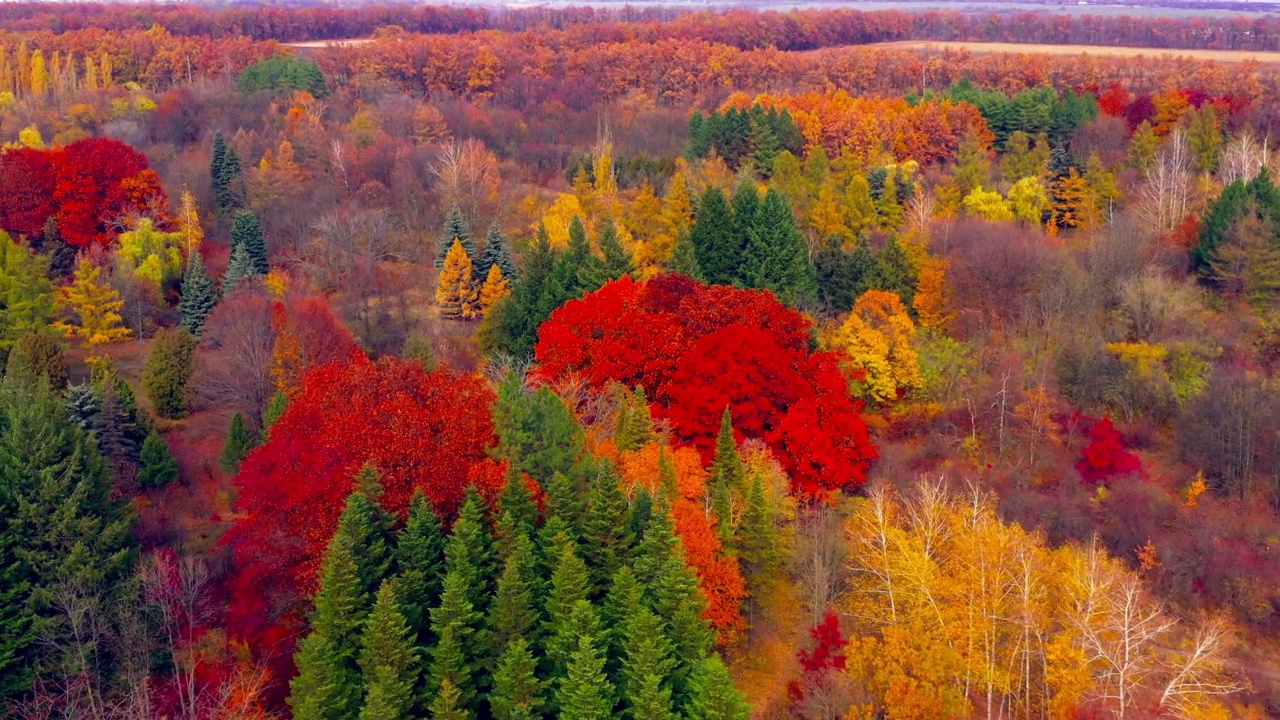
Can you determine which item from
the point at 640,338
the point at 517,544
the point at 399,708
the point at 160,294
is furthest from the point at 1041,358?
the point at 160,294

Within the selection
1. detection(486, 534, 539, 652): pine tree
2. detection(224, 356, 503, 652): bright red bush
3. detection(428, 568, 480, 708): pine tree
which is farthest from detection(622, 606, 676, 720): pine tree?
detection(224, 356, 503, 652): bright red bush

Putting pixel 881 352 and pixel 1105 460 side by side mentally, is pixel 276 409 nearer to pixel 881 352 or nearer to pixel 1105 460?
pixel 881 352

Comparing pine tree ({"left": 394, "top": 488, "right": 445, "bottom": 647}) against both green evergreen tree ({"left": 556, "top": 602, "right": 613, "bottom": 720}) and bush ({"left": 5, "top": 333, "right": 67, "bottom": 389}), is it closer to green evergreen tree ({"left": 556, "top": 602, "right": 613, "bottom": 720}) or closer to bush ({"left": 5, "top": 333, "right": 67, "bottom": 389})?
green evergreen tree ({"left": 556, "top": 602, "right": 613, "bottom": 720})

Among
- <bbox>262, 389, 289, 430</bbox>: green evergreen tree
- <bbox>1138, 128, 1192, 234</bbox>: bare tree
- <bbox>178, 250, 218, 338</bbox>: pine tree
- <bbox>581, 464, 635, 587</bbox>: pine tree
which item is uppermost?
<bbox>1138, 128, 1192, 234</bbox>: bare tree

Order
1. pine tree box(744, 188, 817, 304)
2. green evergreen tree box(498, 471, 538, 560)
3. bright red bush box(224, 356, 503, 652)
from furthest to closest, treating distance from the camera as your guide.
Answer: pine tree box(744, 188, 817, 304) < bright red bush box(224, 356, 503, 652) < green evergreen tree box(498, 471, 538, 560)

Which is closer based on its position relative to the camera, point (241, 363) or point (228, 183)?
point (241, 363)

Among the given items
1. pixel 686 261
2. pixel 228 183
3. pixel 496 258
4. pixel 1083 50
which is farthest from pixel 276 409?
pixel 1083 50
